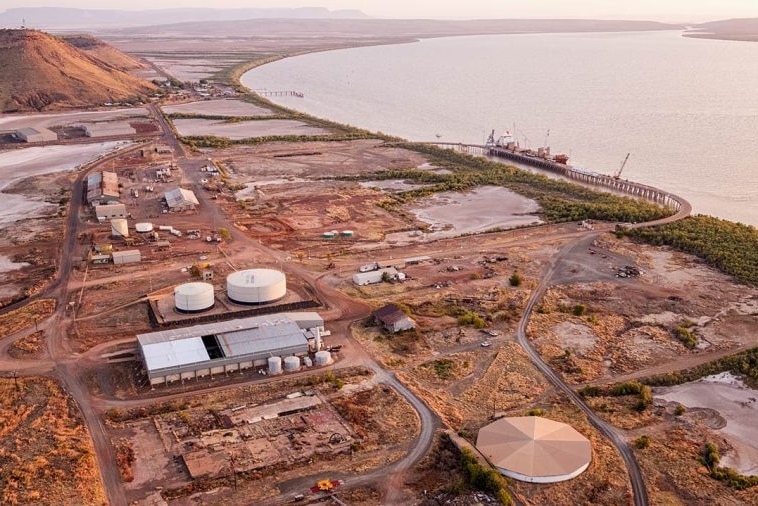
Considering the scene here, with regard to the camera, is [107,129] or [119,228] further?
[107,129]

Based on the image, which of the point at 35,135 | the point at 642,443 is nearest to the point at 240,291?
the point at 642,443

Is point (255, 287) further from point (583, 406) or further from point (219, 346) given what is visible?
point (583, 406)

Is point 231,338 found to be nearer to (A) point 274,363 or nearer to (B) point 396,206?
(A) point 274,363

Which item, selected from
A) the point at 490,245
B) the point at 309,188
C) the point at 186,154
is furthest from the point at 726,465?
the point at 186,154

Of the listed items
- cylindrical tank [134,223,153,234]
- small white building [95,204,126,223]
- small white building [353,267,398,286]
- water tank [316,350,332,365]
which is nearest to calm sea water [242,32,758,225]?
small white building [353,267,398,286]

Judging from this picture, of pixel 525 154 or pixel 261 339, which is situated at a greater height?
pixel 261 339
